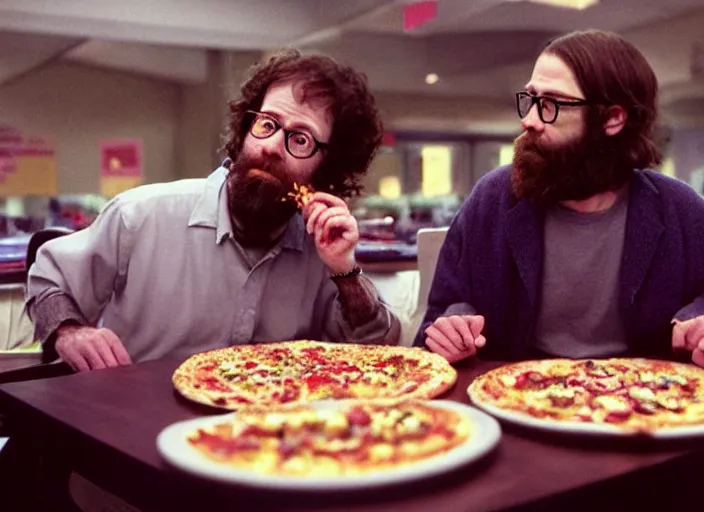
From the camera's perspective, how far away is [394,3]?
4160mm

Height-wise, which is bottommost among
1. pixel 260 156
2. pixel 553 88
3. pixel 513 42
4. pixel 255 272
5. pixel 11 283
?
pixel 11 283

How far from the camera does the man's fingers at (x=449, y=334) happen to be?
1513 mm

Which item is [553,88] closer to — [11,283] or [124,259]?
[124,259]

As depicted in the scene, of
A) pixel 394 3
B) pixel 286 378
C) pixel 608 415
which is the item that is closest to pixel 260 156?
pixel 286 378

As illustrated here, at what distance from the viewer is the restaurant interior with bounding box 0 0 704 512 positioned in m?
4.10

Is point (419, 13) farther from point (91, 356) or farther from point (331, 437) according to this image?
point (331, 437)

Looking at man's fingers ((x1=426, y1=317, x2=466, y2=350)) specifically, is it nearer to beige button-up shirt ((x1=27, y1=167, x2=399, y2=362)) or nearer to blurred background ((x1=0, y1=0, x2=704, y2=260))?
beige button-up shirt ((x1=27, y1=167, x2=399, y2=362))

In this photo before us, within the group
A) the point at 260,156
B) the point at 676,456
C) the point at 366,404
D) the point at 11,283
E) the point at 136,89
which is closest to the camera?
the point at 676,456

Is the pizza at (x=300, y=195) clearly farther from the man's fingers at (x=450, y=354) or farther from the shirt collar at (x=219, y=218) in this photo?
the man's fingers at (x=450, y=354)

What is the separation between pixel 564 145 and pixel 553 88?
13 centimetres

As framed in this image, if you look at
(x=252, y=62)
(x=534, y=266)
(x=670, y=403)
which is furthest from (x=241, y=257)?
(x=252, y=62)

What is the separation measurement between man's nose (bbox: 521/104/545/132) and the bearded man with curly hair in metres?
0.40

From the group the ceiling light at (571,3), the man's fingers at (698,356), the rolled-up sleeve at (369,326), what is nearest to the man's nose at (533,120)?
the rolled-up sleeve at (369,326)

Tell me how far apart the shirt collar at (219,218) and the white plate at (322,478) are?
0.89 m
